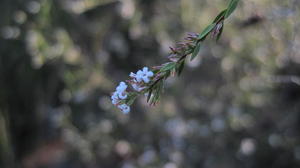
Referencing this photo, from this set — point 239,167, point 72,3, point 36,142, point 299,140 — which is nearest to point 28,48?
point 72,3

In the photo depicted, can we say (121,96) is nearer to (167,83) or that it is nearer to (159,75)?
(159,75)

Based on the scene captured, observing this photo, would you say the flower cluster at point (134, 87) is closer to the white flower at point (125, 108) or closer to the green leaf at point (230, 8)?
the white flower at point (125, 108)

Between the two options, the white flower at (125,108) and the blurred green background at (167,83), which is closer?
the white flower at (125,108)

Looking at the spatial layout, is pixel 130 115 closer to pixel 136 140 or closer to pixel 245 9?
pixel 136 140

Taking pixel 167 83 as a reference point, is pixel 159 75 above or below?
below

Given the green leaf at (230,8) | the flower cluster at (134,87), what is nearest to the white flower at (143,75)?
the flower cluster at (134,87)

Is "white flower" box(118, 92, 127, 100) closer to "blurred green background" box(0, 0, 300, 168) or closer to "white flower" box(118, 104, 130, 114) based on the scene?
"white flower" box(118, 104, 130, 114)

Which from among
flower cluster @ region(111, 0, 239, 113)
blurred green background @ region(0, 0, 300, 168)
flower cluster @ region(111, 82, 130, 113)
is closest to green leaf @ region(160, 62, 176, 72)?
flower cluster @ region(111, 0, 239, 113)

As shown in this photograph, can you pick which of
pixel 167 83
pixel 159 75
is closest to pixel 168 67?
pixel 159 75
